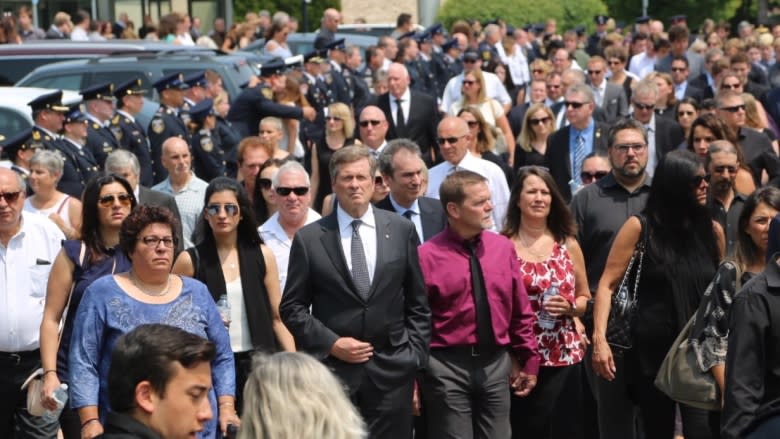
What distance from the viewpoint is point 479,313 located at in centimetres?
798

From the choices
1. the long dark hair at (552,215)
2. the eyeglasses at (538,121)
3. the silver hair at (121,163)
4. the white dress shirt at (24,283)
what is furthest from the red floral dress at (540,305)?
the eyeglasses at (538,121)

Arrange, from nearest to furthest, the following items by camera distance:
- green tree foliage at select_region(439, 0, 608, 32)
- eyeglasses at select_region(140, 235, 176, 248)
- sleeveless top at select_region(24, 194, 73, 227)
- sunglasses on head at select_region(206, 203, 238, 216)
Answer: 1. eyeglasses at select_region(140, 235, 176, 248)
2. sunglasses on head at select_region(206, 203, 238, 216)
3. sleeveless top at select_region(24, 194, 73, 227)
4. green tree foliage at select_region(439, 0, 608, 32)

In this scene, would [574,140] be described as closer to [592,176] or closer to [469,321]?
[592,176]

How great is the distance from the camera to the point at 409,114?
49.4ft

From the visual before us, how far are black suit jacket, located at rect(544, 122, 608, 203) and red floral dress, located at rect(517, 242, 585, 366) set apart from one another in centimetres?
373

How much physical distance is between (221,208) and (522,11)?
112 ft

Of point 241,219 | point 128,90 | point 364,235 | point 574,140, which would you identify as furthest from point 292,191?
point 128,90

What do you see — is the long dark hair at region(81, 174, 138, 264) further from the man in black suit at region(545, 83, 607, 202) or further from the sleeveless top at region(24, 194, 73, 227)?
the man in black suit at region(545, 83, 607, 202)

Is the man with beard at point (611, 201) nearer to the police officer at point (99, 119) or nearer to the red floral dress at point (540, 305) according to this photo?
the red floral dress at point (540, 305)

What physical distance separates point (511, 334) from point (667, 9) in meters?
43.3

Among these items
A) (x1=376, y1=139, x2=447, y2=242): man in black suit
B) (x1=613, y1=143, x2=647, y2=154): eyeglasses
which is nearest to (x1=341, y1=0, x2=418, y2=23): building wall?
(x1=376, y1=139, x2=447, y2=242): man in black suit

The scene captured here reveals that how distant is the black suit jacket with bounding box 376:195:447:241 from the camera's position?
923 cm

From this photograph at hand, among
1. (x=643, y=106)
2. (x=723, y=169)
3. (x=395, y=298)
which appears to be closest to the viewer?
(x=395, y=298)

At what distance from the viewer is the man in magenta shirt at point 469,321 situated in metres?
7.98
